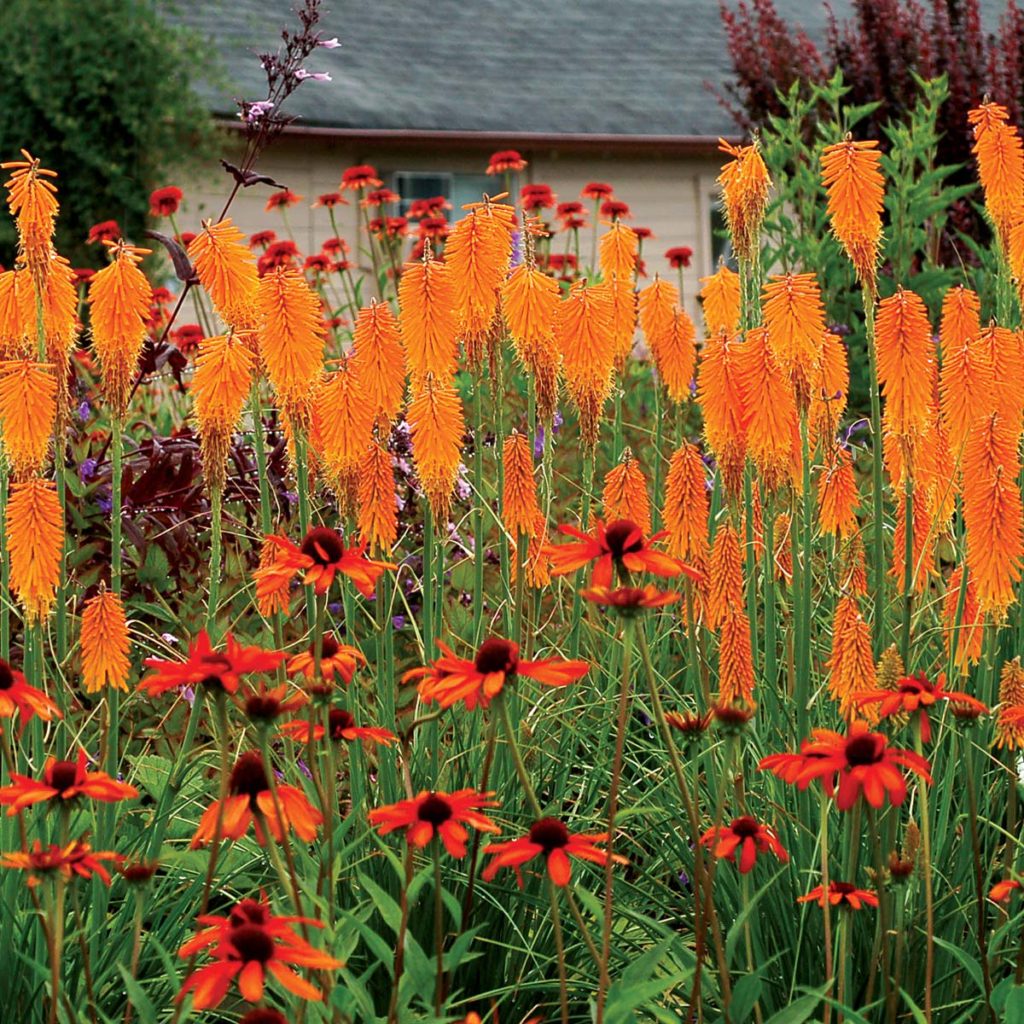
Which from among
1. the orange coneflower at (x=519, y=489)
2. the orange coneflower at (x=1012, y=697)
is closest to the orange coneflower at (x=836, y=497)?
the orange coneflower at (x=519, y=489)

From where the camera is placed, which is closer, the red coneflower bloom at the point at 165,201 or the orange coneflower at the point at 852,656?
the orange coneflower at the point at 852,656

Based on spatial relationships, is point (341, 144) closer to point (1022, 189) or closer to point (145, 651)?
point (145, 651)

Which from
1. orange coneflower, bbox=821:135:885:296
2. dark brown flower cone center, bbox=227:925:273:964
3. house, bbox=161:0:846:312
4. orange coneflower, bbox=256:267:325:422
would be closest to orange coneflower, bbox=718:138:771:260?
orange coneflower, bbox=821:135:885:296

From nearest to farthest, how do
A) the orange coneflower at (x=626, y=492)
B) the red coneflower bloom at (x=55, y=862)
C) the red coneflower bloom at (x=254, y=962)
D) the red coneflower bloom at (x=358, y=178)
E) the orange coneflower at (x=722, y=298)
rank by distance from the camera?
the red coneflower bloom at (x=254, y=962) < the red coneflower bloom at (x=55, y=862) < the orange coneflower at (x=626, y=492) < the orange coneflower at (x=722, y=298) < the red coneflower bloom at (x=358, y=178)

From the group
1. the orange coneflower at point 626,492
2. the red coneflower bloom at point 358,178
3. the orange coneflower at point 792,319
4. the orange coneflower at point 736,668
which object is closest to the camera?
the orange coneflower at point 736,668

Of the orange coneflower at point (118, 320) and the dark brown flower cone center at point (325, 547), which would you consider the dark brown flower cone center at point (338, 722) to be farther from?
the orange coneflower at point (118, 320)

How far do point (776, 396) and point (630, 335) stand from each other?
3.12ft

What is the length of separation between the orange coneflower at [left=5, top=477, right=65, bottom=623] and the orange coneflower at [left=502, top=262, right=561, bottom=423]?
93 cm

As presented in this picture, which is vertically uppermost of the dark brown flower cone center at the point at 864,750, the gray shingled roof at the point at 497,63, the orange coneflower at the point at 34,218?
the gray shingled roof at the point at 497,63

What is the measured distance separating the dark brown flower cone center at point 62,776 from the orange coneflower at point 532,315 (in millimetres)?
1356

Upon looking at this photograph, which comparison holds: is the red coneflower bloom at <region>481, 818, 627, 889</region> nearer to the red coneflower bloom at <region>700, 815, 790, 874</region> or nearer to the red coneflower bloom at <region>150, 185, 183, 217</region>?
the red coneflower bloom at <region>700, 815, 790, 874</region>

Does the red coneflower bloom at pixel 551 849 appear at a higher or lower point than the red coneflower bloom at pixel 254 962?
lower

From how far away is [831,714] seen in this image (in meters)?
3.20

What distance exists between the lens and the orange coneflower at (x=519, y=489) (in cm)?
302
